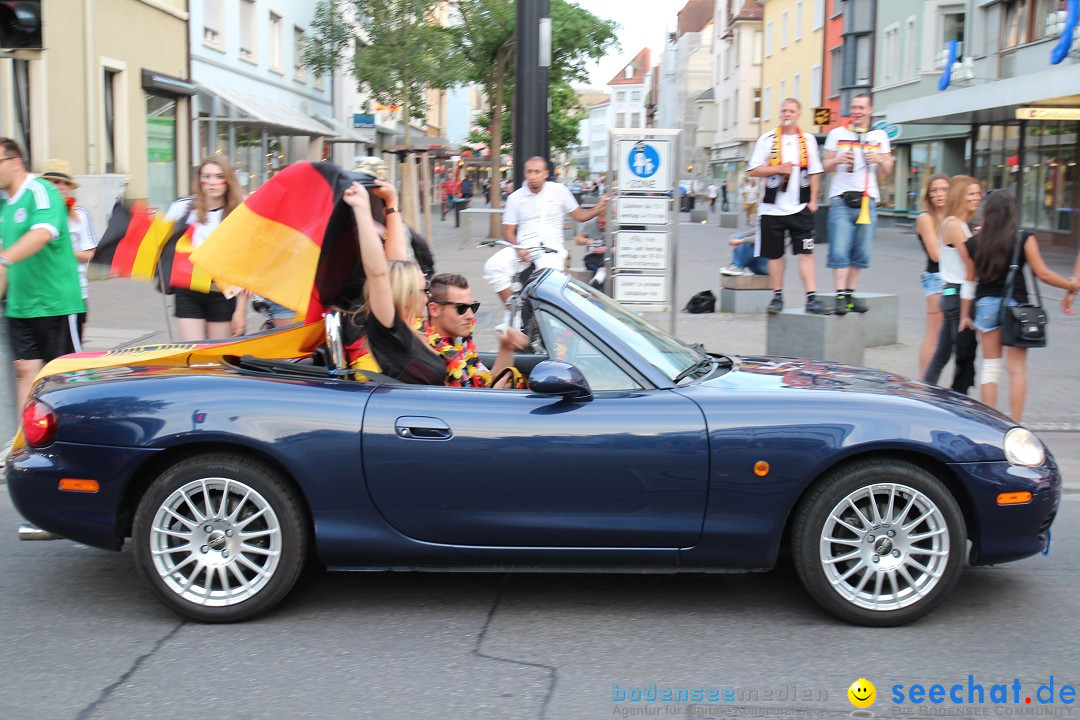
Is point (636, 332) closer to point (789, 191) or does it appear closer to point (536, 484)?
point (536, 484)

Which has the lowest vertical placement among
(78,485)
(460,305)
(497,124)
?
(78,485)

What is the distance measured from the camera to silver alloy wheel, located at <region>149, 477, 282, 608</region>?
4242 mm

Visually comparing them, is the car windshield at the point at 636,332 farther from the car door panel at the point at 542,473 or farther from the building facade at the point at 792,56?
the building facade at the point at 792,56

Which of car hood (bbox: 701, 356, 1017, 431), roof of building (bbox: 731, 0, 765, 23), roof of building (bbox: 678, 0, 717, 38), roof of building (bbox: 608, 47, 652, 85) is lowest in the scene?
car hood (bbox: 701, 356, 1017, 431)

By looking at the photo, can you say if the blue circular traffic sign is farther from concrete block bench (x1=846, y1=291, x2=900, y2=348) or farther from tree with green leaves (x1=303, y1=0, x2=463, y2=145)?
tree with green leaves (x1=303, y1=0, x2=463, y2=145)

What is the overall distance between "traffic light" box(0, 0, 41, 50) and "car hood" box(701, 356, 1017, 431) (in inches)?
211

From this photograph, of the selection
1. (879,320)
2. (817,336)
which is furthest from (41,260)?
(879,320)

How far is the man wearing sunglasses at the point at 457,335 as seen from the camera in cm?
496

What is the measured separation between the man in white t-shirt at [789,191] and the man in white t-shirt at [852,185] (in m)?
0.18

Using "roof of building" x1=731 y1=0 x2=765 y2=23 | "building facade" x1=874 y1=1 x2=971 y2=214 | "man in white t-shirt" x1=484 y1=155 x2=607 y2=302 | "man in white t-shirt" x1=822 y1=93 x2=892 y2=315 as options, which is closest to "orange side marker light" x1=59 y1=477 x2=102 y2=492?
"man in white t-shirt" x1=484 y1=155 x2=607 y2=302

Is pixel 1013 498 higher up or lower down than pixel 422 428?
lower down

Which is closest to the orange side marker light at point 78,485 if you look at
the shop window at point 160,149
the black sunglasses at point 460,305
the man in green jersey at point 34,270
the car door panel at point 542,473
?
the car door panel at point 542,473

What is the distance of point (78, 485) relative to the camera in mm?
4289

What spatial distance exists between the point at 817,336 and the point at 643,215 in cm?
295
